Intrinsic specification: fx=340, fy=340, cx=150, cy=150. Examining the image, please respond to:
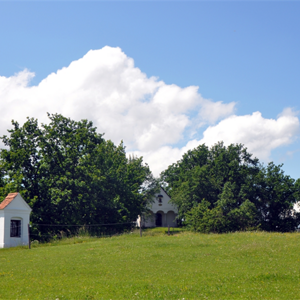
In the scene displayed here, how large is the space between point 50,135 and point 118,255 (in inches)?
1214

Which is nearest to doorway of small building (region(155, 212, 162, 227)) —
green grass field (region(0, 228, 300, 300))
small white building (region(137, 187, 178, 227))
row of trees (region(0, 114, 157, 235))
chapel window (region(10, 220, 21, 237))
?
small white building (region(137, 187, 178, 227))

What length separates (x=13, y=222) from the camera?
107ft

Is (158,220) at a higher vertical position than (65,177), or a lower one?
lower

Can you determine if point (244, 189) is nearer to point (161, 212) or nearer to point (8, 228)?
point (161, 212)

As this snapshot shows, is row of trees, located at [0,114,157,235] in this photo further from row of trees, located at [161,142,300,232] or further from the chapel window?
row of trees, located at [161,142,300,232]

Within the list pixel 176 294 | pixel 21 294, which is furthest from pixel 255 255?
pixel 21 294

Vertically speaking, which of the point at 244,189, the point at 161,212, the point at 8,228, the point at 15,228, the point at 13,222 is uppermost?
the point at 244,189

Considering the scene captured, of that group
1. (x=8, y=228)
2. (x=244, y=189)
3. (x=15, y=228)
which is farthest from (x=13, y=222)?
(x=244, y=189)

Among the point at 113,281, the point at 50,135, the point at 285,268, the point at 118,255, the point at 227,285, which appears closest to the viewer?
the point at 227,285

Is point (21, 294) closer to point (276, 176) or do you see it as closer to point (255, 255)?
point (255, 255)

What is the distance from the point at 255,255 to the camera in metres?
19.7

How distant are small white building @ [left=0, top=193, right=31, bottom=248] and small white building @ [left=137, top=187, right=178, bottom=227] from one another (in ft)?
152

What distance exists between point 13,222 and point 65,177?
512 inches

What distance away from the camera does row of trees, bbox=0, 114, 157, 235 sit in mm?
44625
